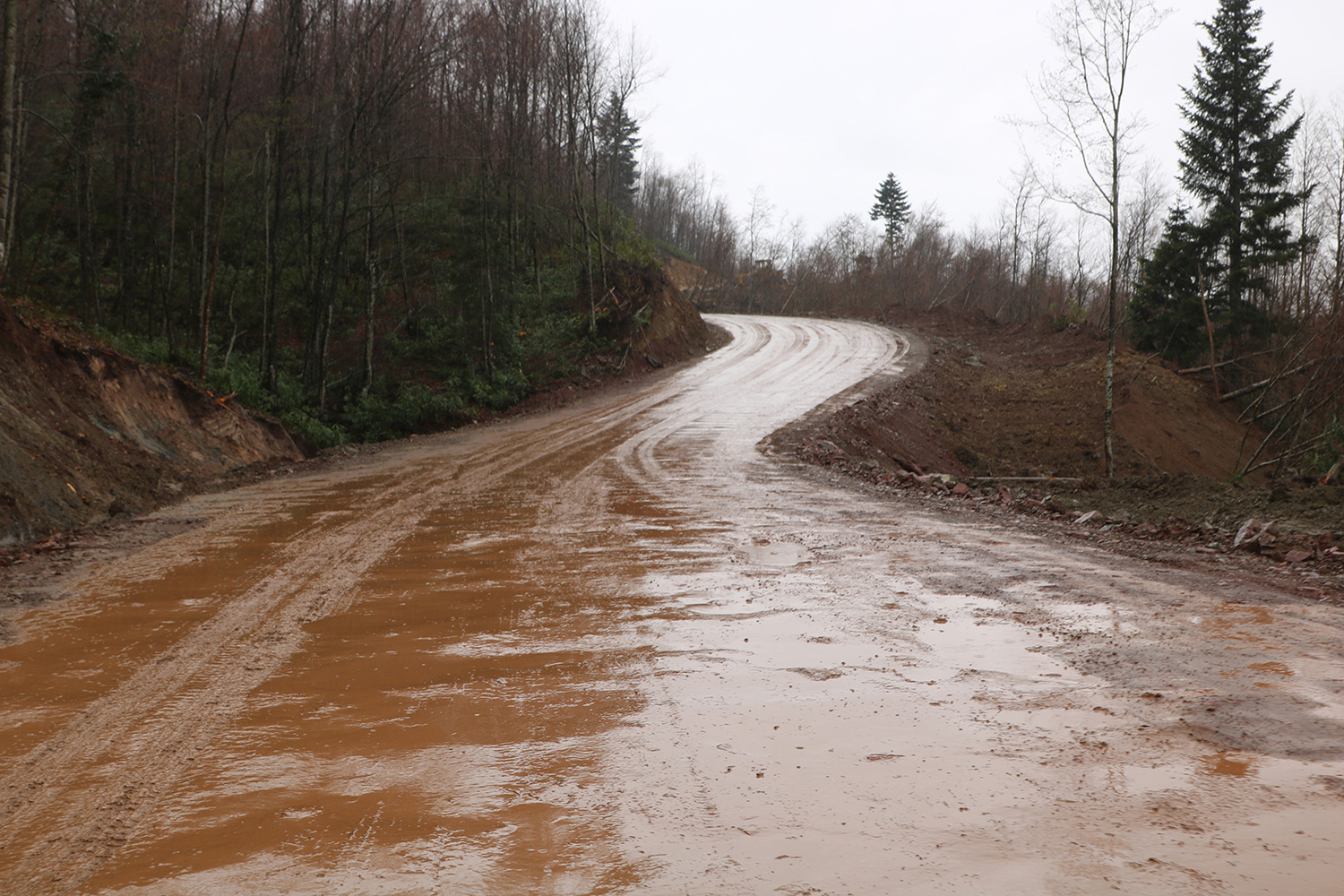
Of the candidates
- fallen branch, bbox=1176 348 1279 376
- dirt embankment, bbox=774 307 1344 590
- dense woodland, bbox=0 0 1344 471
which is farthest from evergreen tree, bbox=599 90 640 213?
fallen branch, bbox=1176 348 1279 376

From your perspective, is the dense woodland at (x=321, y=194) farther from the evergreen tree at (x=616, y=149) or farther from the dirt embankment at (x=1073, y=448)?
the dirt embankment at (x=1073, y=448)

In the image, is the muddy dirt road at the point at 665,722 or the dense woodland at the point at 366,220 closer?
Result: the muddy dirt road at the point at 665,722

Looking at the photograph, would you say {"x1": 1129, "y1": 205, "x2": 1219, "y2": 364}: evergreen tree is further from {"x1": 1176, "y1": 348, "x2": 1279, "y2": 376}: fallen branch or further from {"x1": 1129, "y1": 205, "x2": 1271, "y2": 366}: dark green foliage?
{"x1": 1176, "y1": 348, "x2": 1279, "y2": 376}: fallen branch

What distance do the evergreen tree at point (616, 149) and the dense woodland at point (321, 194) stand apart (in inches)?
69.6

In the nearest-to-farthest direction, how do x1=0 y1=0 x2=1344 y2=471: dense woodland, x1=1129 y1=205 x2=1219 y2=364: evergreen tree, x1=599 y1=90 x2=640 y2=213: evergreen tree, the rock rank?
the rock < x1=0 y1=0 x2=1344 y2=471: dense woodland < x1=1129 y1=205 x2=1219 y2=364: evergreen tree < x1=599 y1=90 x2=640 y2=213: evergreen tree

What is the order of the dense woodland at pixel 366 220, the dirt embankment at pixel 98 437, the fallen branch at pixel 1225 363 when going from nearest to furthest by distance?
the dirt embankment at pixel 98 437, the dense woodland at pixel 366 220, the fallen branch at pixel 1225 363

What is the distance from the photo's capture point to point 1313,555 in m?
7.57

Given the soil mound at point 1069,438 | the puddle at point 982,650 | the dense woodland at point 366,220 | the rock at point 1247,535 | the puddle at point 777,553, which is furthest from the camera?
the dense woodland at point 366,220

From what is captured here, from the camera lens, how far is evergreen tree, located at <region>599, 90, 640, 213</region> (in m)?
34.1

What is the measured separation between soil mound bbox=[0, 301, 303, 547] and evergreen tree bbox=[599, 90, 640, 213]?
23590mm

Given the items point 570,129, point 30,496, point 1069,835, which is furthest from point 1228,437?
point 30,496

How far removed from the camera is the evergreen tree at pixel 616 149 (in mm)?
34062

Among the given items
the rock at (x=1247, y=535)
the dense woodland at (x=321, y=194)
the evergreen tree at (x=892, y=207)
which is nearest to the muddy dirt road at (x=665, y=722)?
the rock at (x=1247, y=535)

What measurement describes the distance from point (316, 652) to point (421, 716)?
1.37 meters
